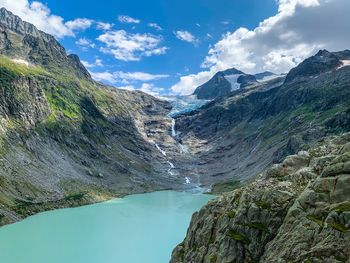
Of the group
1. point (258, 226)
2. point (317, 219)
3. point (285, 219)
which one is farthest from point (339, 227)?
point (258, 226)

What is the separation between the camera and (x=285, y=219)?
872 inches

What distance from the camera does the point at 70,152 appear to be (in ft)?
648

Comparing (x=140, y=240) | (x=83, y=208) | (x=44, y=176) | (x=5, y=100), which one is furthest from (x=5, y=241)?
(x=5, y=100)

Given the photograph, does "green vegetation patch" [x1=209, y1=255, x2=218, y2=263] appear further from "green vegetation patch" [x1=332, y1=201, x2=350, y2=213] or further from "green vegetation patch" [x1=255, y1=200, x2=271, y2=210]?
"green vegetation patch" [x1=332, y1=201, x2=350, y2=213]

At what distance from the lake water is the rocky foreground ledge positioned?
4302 cm

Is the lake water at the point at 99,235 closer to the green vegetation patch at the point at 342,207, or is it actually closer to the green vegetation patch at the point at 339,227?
the green vegetation patch at the point at 342,207

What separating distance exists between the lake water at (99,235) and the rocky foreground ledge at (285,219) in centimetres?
4302

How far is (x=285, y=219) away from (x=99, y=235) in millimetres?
77921

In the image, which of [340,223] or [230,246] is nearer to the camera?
[340,223]

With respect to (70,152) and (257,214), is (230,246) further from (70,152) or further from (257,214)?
(70,152)

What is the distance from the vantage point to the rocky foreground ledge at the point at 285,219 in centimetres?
1862

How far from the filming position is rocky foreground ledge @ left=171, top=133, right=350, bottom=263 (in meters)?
18.6

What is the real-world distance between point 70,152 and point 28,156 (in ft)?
117

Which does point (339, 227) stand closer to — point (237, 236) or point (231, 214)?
point (237, 236)
